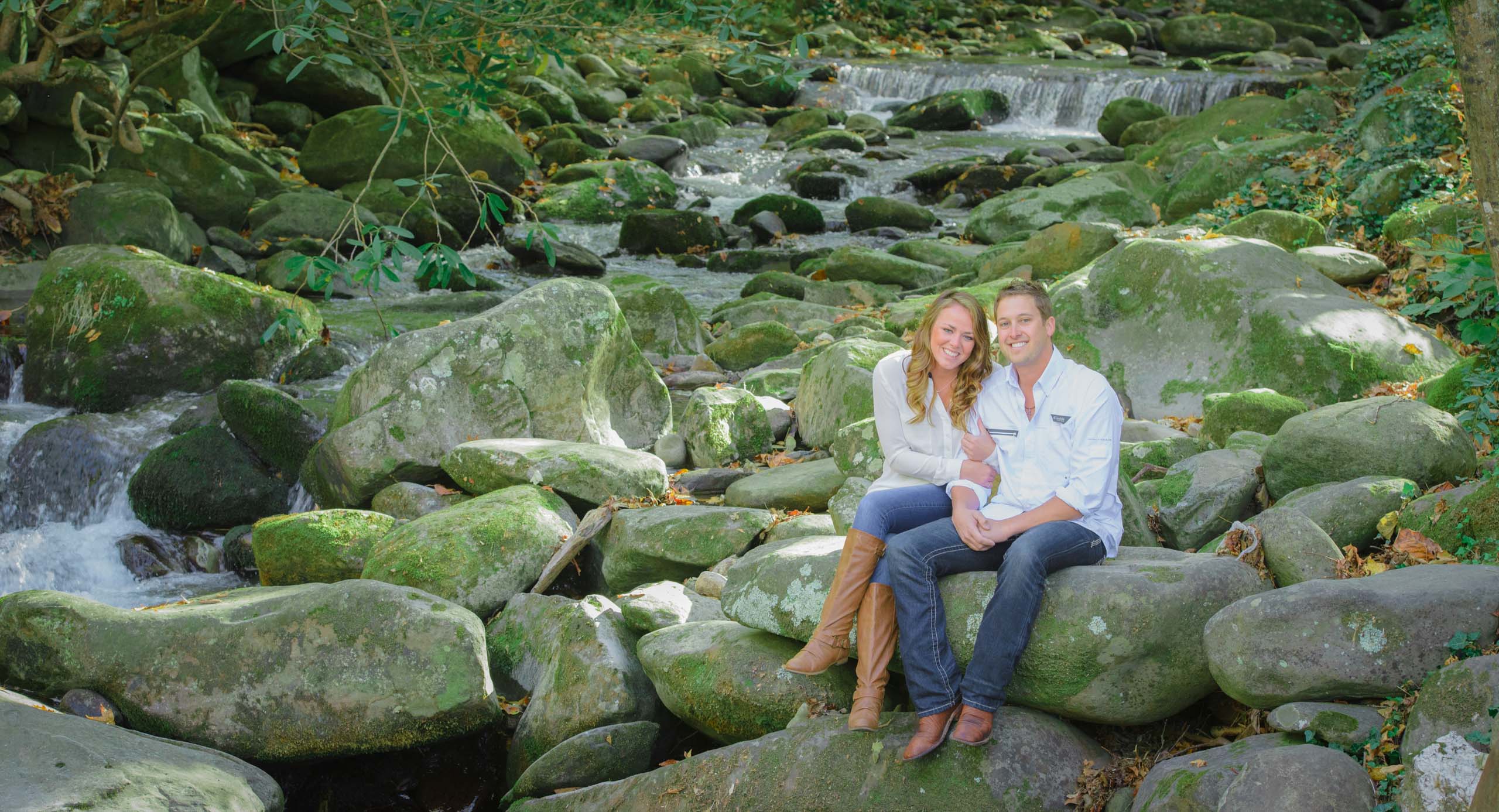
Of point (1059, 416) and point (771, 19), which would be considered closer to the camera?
point (1059, 416)

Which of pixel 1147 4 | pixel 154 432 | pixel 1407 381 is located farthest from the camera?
pixel 1147 4

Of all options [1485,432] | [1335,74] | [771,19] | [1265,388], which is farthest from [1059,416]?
[771,19]

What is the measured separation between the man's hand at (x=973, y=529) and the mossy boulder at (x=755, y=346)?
587cm

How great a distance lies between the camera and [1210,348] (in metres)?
7.48

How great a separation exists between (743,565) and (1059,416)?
4.64ft

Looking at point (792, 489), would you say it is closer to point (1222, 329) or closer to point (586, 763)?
point (586, 763)

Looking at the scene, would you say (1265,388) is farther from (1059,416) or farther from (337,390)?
(337,390)

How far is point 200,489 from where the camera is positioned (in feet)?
25.2

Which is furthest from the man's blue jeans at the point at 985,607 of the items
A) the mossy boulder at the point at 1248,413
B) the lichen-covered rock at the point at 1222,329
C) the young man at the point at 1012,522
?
the lichen-covered rock at the point at 1222,329

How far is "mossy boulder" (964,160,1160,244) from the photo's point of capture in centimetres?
1341

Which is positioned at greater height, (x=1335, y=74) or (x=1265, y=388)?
(x=1335, y=74)

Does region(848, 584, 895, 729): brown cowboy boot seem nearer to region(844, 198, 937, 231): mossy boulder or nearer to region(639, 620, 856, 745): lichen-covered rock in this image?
region(639, 620, 856, 745): lichen-covered rock

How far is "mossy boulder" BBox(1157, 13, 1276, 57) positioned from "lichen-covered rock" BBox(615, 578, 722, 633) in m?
26.3

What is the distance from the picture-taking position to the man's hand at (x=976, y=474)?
14.1 feet
